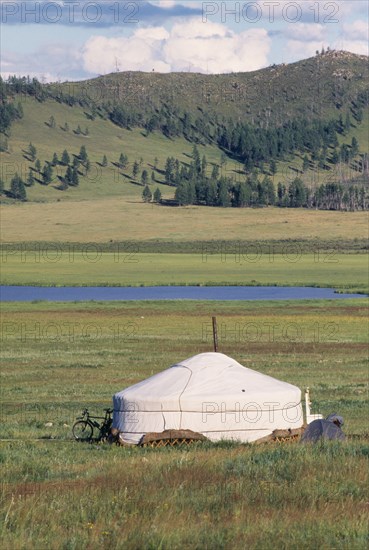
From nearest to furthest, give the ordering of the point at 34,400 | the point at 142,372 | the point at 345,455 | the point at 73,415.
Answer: the point at 345,455 < the point at 73,415 < the point at 34,400 < the point at 142,372

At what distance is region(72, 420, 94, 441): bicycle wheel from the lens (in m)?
21.4

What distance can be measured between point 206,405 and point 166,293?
6503 centimetres

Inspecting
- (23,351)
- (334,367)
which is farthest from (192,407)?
(23,351)

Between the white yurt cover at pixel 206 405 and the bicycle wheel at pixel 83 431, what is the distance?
76cm

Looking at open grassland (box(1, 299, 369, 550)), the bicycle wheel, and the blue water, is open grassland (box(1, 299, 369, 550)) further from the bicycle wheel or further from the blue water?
the blue water

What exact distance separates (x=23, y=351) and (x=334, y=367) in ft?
43.6

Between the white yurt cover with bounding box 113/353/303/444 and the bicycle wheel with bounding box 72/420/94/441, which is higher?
the white yurt cover with bounding box 113/353/303/444

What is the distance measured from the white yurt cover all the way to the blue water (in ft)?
184

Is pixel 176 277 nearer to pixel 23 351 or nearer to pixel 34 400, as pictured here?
pixel 23 351

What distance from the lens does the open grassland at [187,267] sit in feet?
318

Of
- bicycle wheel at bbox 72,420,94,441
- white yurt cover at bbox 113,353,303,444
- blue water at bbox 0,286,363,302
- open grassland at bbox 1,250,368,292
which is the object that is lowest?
open grassland at bbox 1,250,368,292

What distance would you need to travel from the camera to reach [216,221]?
18762cm

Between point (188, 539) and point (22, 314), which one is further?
point (22, 314)

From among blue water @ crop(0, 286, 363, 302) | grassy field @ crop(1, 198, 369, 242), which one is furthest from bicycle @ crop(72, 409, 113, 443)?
grassy field @ crop(1, 198, 369, 242)
